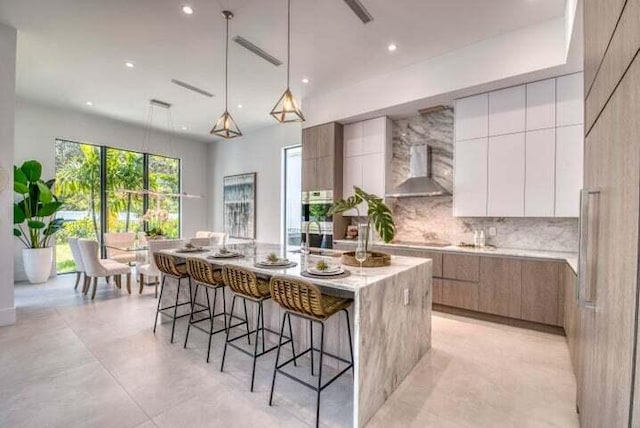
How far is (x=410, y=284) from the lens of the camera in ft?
8.23

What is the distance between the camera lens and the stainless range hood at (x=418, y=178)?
14.7 ft

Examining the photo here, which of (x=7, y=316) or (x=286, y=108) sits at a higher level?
(x=286, y=108)

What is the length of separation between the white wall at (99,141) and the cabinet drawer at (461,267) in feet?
21.4

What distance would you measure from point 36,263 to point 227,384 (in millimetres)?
5521

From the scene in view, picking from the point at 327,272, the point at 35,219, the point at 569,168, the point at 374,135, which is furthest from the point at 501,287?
the point at 35,219

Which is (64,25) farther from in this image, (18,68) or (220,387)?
(220,387)

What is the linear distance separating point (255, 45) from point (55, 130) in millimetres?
5265

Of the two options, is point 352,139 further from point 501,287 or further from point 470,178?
point 501,287

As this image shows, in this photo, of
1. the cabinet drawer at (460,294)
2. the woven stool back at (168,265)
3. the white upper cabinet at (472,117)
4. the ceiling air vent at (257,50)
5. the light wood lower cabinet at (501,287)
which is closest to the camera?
the woven stool back at (168,265)

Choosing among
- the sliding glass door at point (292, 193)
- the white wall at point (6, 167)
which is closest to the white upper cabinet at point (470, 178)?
the sliding glass door at point (292, 193)

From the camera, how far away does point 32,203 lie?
205 inches

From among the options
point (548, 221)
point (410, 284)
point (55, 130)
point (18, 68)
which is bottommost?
point (410, 284)

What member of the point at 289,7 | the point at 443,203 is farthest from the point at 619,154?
the point at 443,203

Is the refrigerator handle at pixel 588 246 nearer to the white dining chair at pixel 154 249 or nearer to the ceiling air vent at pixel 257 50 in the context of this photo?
the ceiling air vent at pixel 257 50
